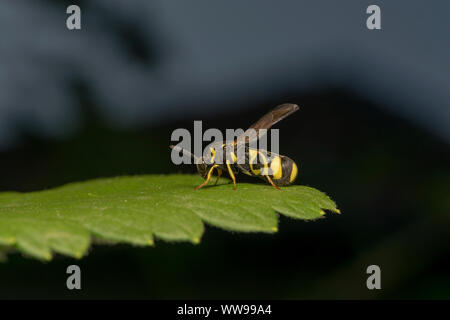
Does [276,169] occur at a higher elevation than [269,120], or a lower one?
lower

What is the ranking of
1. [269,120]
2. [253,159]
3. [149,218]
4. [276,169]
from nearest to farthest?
[149,218], [269,120], [276,169], [253,159]

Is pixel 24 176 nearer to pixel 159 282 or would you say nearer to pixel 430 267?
pixel 159 282

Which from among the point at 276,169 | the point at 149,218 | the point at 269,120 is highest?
the point at 269,120

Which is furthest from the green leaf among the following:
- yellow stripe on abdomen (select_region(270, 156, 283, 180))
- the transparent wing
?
the transparent wing

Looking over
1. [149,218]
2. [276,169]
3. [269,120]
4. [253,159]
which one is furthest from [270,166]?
[149,218]

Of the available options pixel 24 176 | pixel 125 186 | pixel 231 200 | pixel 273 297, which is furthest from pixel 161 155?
pixel 231 200

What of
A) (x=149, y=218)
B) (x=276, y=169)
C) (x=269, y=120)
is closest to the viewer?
(x=149, y=218)

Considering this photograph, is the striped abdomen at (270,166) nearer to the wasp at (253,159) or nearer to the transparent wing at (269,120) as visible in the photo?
the wasp at (253,159)

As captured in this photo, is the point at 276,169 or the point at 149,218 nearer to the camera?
the point at 149,218

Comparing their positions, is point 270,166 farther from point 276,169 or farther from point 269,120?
point 269,120

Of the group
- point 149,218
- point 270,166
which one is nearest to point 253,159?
point 270,166

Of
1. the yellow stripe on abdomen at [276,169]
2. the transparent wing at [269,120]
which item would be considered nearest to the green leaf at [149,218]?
the yellow stripe on abdomen at [276,169]
